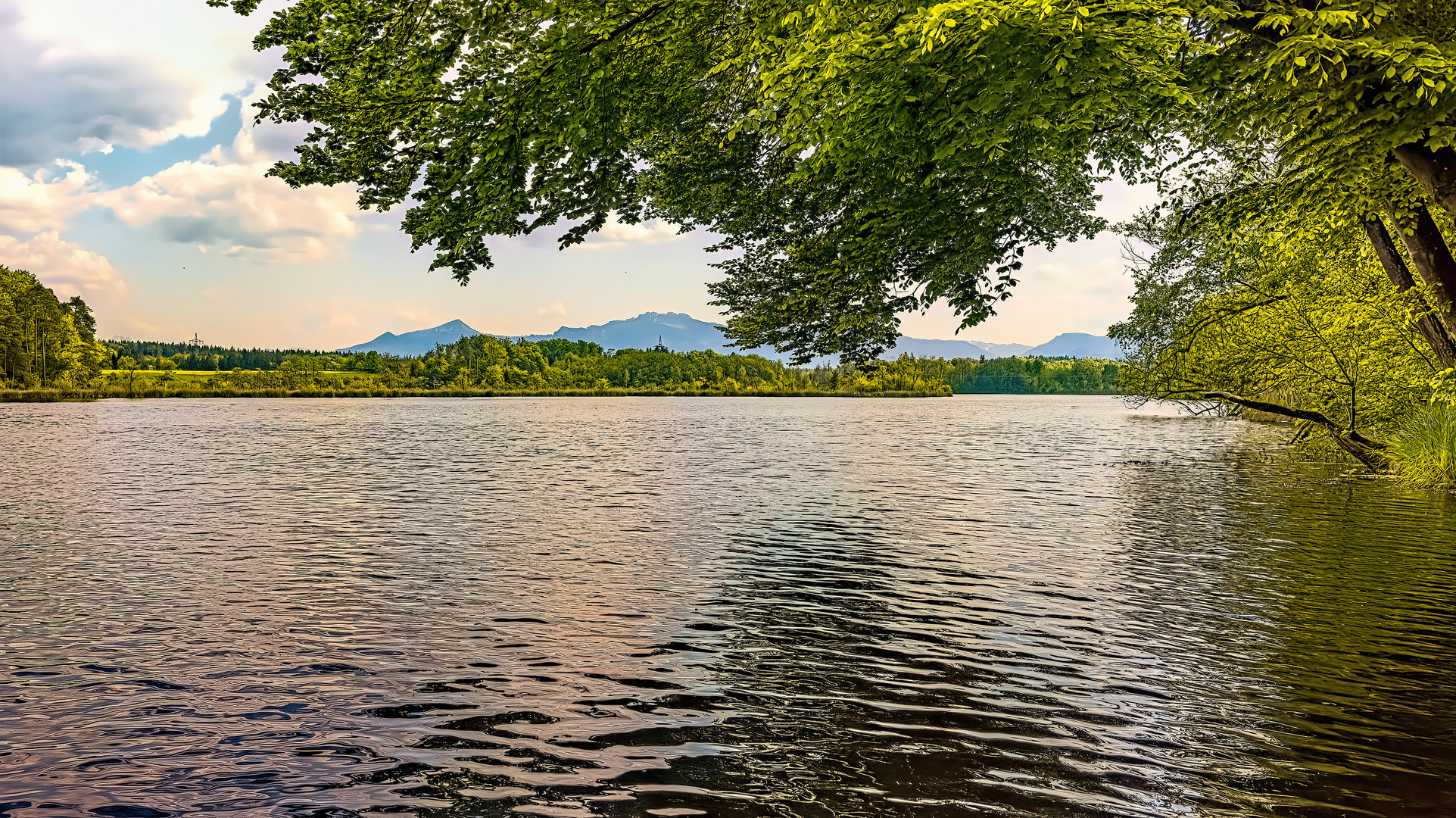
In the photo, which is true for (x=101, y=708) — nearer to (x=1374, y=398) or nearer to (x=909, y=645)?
(x=909, y=645)

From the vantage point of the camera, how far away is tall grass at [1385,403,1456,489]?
2992 centimetres

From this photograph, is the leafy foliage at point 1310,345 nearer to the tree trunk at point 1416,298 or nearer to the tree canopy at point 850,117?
the tree trunk at point 1416,298

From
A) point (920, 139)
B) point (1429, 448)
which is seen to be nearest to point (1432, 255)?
point (920, 139)

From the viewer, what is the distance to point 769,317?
2614 cm

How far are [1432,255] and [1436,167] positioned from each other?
380cm

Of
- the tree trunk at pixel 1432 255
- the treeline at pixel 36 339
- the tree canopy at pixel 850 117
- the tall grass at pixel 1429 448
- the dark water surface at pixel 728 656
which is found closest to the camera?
the dark water surface at pixel 728 656

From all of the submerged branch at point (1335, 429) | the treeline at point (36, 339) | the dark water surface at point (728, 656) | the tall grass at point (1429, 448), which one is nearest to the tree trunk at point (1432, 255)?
the dark water surface at point (728, 656)

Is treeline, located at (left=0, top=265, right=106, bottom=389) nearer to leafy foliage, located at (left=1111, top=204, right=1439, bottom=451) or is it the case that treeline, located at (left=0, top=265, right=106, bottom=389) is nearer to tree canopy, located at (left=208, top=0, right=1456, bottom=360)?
tree canopy, located at (left=208, top=0, right=1456, bottom=360)

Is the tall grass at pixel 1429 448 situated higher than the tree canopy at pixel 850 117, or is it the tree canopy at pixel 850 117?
the tree canopy at pixel 850 117

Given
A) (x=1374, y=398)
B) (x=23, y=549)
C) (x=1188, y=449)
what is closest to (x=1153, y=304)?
(x=1188, y=449)

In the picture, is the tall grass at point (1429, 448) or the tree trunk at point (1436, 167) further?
the tall grass at point (1429, 448)

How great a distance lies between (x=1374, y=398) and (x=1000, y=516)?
15546 millimetres

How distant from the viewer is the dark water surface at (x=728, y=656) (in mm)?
8211

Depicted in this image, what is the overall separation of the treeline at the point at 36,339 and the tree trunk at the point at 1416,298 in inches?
6649
